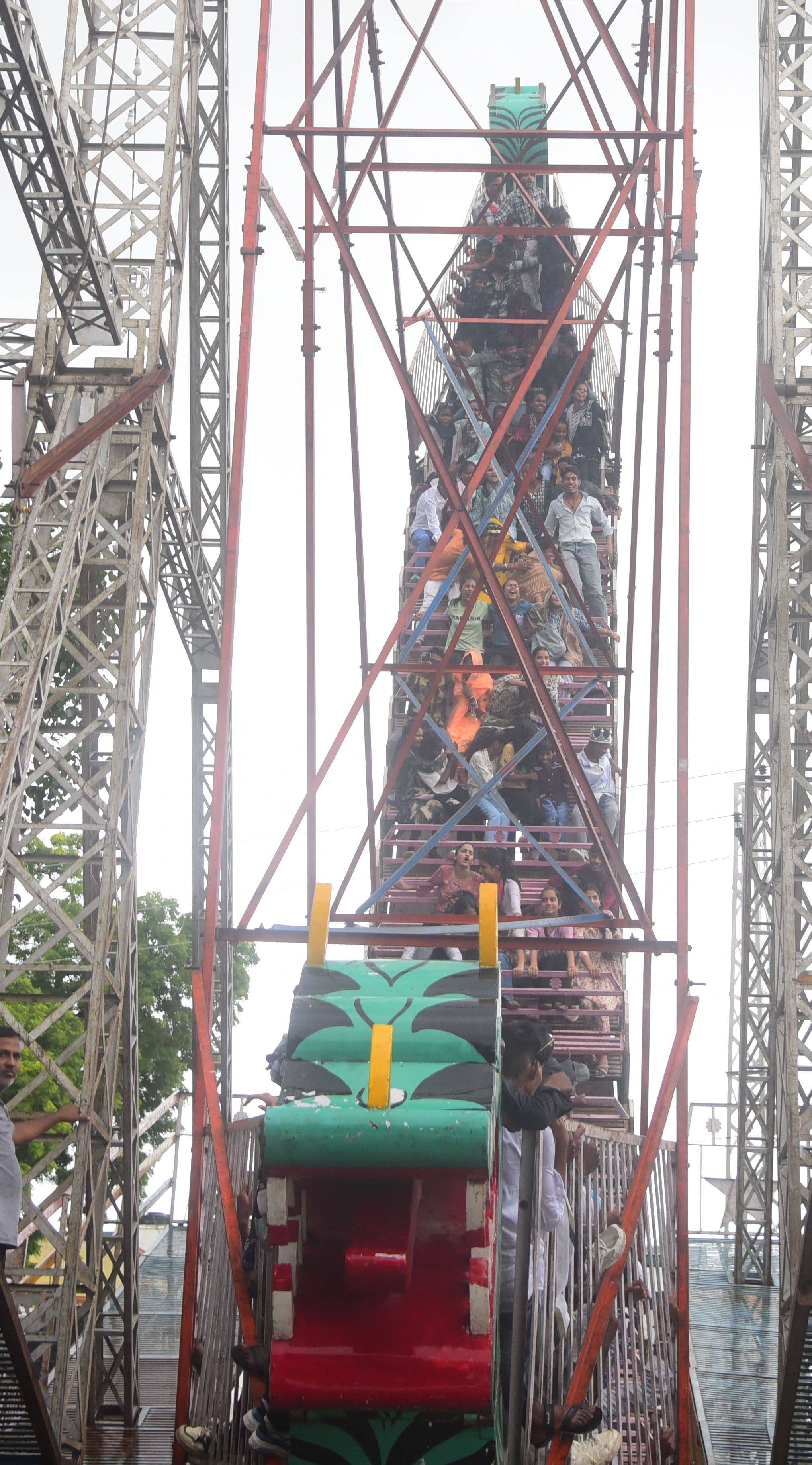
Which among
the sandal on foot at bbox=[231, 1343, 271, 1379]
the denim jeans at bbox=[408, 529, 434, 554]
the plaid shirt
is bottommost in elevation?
the sandal on foot at bbox=[231, 1343, 271, 1379]

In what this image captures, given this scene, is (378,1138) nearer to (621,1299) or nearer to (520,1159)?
(520,1159)

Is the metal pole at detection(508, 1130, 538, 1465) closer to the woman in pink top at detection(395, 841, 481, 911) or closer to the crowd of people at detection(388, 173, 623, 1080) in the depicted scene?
the crowd of people at detection(388, 173, 623, 1080)

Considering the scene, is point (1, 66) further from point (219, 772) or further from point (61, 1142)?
point (61, 1142)

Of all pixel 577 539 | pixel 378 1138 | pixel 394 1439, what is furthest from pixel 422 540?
pixel 394 1439

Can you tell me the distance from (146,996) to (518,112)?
710 inches

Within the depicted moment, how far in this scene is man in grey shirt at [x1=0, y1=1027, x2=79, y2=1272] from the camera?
7977 mm

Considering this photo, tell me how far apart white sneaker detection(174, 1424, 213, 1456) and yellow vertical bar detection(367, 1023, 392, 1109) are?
2737 millimetres

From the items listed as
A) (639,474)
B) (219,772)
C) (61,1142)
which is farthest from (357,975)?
(639,474)

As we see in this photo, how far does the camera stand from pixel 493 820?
51.6 feet

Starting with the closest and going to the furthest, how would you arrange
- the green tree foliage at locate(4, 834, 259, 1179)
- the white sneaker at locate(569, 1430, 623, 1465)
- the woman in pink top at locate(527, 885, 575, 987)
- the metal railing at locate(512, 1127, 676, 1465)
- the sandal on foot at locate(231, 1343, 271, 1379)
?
the sandal on foot at locate(231, 1343, 271, 1379)
the white sneaker at locate(569, 1430, 623, 1465)
the metal railing at locate(512, 1127, 676, 1465)
the woman in pink top at locate(527, 885, 575, 987)
the green tree foliage at locate(4, 834, 259, 1179)

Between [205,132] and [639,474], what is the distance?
233 inches

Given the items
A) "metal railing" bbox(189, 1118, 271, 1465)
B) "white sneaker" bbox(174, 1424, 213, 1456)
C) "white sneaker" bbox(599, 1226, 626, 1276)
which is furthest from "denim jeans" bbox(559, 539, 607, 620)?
"white sneaker" bbox(174, 1424, 213, 1456)

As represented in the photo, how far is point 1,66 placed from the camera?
11.0 meters

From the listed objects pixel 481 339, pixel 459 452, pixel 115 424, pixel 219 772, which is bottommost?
pixel 219 772
